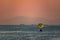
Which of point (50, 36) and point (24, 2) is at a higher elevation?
point (24, 2)

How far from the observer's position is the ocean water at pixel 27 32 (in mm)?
1743

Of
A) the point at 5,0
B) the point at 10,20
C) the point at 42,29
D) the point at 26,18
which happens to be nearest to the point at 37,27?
the point at 42,29

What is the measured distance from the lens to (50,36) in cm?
178

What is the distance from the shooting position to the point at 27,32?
1758 mm

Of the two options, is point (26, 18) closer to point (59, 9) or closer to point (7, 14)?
point (7, 14)

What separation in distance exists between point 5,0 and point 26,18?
358 millimetres

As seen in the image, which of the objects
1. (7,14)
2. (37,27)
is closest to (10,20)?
Result: (7,14)

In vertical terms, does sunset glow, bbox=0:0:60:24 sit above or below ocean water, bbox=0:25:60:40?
above

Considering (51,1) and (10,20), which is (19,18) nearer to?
(10,20)

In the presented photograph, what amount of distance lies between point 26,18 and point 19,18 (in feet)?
0.30

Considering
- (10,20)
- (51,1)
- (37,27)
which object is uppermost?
(51,1)

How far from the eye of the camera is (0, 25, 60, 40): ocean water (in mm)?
1743

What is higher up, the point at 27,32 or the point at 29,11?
the point at 29,11

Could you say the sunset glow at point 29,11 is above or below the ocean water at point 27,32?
above
